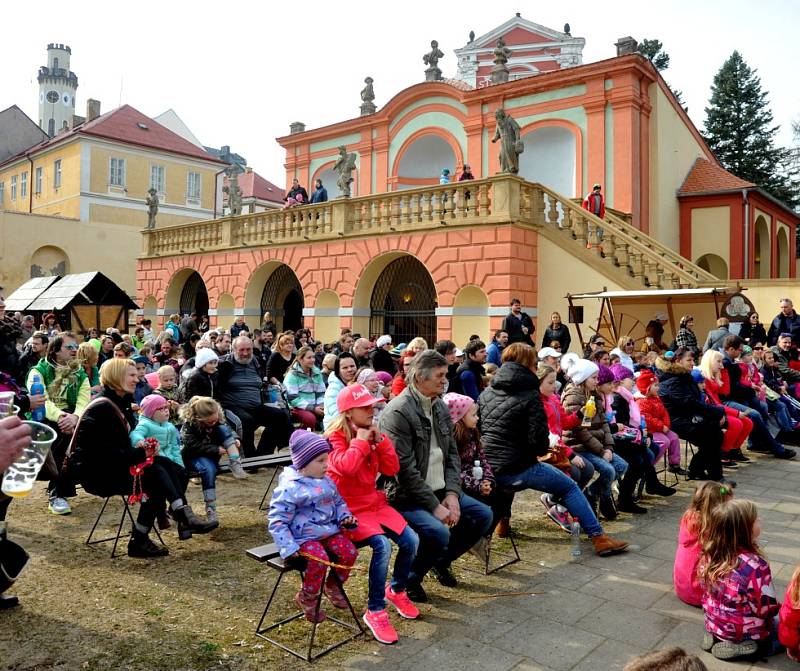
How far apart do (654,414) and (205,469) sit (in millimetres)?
4896

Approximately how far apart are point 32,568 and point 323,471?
8.96ft

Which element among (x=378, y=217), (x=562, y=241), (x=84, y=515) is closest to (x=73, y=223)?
(x=378, y=217)

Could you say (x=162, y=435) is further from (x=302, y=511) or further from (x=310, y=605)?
(x=310, y=605)

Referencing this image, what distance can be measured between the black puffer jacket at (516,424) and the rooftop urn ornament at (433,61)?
24.2 metres

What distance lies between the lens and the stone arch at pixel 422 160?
83.5ft

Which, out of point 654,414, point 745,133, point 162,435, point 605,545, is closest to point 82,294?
point 162,435

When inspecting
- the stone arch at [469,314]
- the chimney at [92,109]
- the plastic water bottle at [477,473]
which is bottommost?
the plastic water bottle at [477,473]

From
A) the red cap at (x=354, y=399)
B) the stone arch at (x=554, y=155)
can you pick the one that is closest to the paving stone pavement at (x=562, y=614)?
the red cap at (x=354, y=399)

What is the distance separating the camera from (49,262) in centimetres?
3309

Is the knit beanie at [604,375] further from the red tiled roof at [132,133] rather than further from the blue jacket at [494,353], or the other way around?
the red tiled roof at [132,133]

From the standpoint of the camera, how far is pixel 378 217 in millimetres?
18453

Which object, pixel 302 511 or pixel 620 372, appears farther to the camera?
pixel 620 372

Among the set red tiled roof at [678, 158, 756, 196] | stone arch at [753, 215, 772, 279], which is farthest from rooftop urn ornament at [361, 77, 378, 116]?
stone arch at [753, 215, 772, 279]

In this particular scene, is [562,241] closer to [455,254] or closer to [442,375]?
[455,254]
